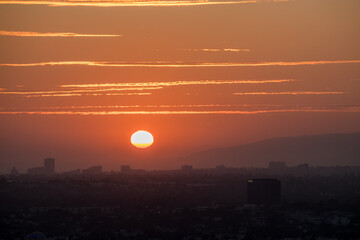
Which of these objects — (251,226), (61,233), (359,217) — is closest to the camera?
(61,233)

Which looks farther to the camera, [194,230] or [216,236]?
[194,230]

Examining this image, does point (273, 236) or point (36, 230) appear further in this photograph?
point (36, 230)

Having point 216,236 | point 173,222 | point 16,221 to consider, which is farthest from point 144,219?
point 216,236

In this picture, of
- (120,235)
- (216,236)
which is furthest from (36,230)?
(216,236)

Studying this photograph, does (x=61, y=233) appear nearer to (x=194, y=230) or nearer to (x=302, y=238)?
(x=194, y=230)

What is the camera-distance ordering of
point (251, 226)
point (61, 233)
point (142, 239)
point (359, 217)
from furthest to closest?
point (359, 217) → point (251, 226) → point (61, 233) → point (142, 239)

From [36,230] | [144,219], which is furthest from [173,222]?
[36,230]

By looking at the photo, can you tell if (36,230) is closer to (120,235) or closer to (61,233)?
(61,233)

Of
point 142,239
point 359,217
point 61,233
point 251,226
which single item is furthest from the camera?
point 359,217
